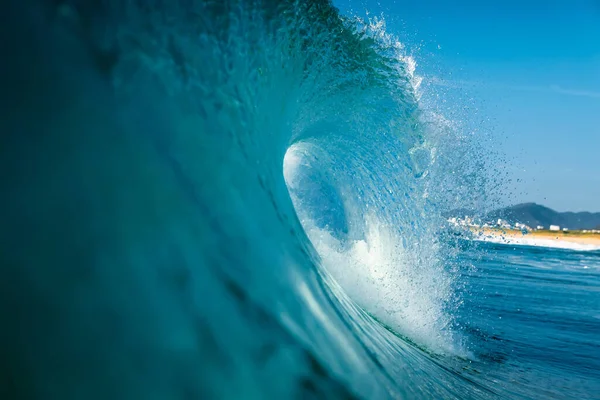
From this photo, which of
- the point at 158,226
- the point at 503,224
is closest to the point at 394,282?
the point at 503,224

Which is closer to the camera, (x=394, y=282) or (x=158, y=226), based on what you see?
(x=158, y=226)

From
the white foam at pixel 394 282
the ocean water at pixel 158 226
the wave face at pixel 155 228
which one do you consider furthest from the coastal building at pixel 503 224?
the wave face at pixel 155 228

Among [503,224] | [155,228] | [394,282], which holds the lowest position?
[155,228]

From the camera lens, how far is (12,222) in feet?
3.71

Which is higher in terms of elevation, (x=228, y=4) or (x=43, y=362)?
(x=228, y=4)

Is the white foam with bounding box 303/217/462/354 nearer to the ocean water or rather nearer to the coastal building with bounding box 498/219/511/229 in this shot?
the ocean water

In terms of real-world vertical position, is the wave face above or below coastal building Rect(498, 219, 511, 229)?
below

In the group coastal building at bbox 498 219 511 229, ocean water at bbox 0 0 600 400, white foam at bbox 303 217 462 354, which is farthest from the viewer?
coastal building at bbox 498 219 511 229

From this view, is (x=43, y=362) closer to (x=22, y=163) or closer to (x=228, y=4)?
(x=22, y=163)

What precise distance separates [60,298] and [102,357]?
7.0 inches

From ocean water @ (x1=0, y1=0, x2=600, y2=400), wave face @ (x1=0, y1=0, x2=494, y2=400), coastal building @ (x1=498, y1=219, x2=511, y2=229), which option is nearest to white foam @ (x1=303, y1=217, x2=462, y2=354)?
ocean water @ (x1=0, y1=0, x2=600, y2=400)

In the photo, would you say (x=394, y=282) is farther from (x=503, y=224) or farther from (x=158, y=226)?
(x=158, y=226)

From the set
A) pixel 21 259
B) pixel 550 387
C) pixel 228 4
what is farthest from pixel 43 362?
pixel 550 387

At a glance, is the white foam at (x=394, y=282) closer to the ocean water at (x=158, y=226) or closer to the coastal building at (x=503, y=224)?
the ocean water at (x=158, y=226)
